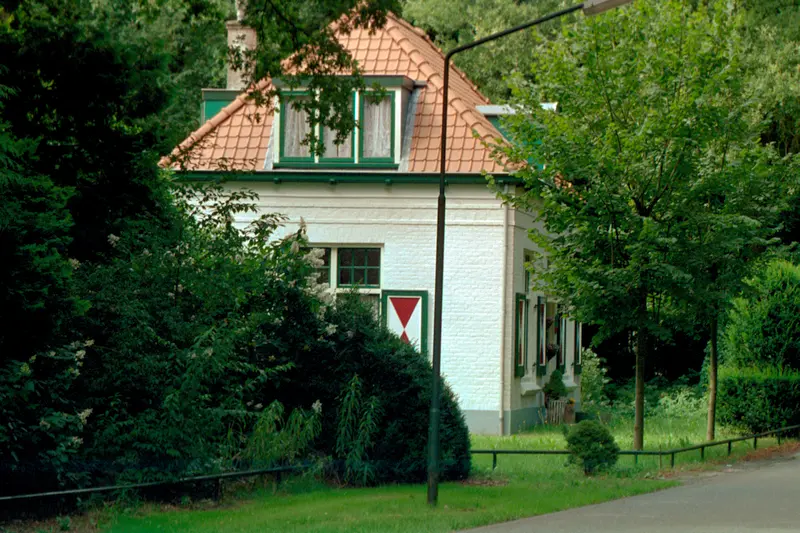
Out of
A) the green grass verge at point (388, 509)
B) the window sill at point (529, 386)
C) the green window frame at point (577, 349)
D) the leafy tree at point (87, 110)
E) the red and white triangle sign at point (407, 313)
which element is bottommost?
the green grass verge at point (388, 509)

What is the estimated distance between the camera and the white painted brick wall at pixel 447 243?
84.0 feet

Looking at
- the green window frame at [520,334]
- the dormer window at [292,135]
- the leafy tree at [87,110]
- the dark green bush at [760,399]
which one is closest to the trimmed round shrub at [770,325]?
the dark green bush at [760,399]

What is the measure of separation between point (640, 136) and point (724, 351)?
36.2 feet

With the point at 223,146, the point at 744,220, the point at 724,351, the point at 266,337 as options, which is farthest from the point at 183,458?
the point at 724,351

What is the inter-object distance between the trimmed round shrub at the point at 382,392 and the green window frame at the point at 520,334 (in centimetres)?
865

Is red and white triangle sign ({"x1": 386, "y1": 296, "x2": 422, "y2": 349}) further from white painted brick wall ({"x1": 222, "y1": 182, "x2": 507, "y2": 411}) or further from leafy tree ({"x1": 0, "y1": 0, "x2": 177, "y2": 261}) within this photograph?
leafy tree ({"x1": 0, "y1": 0, "x2": 177, "y2": 261})

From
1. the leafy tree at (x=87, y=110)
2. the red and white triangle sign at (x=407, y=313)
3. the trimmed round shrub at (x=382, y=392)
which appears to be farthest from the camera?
the red and white triangle sign at (x=407, y=313)

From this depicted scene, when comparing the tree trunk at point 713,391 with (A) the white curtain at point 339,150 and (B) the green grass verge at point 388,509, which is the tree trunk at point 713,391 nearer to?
(B) the green grass verge at point 388,509

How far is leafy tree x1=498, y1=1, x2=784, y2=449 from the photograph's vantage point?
20.1m

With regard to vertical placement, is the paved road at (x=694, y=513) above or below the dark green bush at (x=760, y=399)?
below

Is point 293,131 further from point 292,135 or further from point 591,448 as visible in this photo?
point 591,448

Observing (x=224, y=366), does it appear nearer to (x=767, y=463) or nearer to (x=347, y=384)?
(x=347, y=384)

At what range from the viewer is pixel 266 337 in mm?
17188

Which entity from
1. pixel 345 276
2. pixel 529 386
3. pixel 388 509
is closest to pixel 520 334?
pixel 529 386
